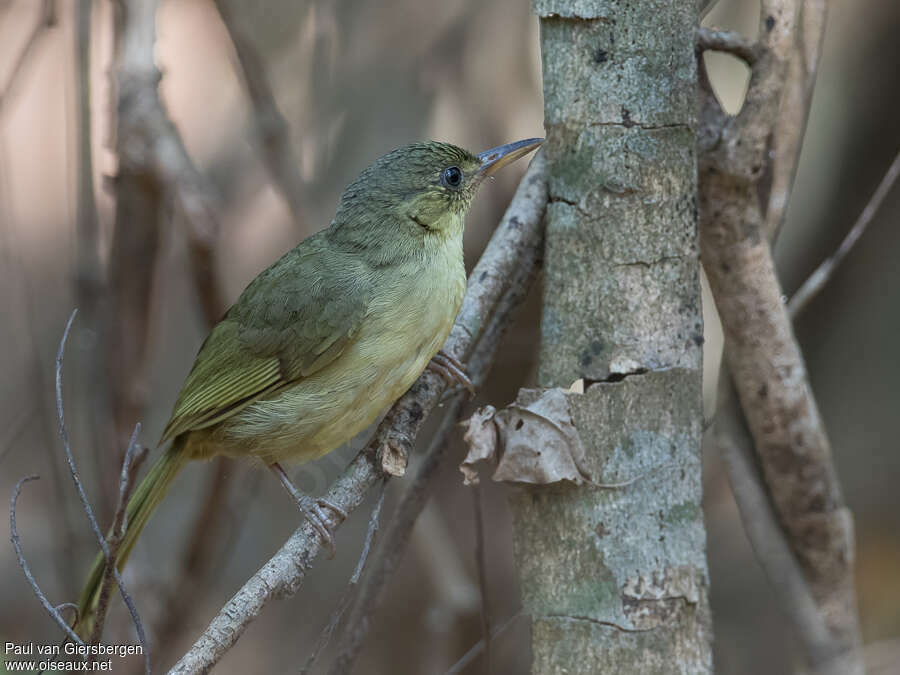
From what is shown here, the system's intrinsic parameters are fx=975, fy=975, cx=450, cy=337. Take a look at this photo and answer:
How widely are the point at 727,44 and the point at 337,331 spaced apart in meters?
1.39

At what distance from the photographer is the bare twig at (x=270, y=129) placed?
13.9 feet

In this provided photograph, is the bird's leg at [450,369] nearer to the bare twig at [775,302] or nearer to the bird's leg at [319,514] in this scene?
the bird's leg at [319,514]

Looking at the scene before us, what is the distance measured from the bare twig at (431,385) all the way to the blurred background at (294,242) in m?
1.36

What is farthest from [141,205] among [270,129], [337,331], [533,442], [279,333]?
[533,442]

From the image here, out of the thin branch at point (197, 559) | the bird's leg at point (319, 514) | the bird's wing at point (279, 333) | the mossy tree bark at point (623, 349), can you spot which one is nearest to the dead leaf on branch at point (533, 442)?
the mossy tree bark at point (623, 349)

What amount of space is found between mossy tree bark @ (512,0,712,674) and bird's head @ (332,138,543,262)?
623mm

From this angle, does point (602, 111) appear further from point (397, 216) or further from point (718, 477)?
point (718, 477)

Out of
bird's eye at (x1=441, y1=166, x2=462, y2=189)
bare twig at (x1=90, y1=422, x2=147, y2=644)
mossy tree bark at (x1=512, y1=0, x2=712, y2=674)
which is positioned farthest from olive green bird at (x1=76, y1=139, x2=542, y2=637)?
bare twig at (x1=90, y1=422, x2=147, y2=644)

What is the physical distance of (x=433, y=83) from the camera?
5609mm

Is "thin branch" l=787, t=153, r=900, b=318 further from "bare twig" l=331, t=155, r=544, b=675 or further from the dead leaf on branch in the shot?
the dead leaf on branch

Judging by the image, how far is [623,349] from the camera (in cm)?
250

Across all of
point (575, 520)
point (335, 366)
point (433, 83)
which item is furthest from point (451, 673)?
point (433, 83)

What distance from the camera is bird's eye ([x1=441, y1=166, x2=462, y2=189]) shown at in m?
3.27

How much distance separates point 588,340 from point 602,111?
600 millimetres
